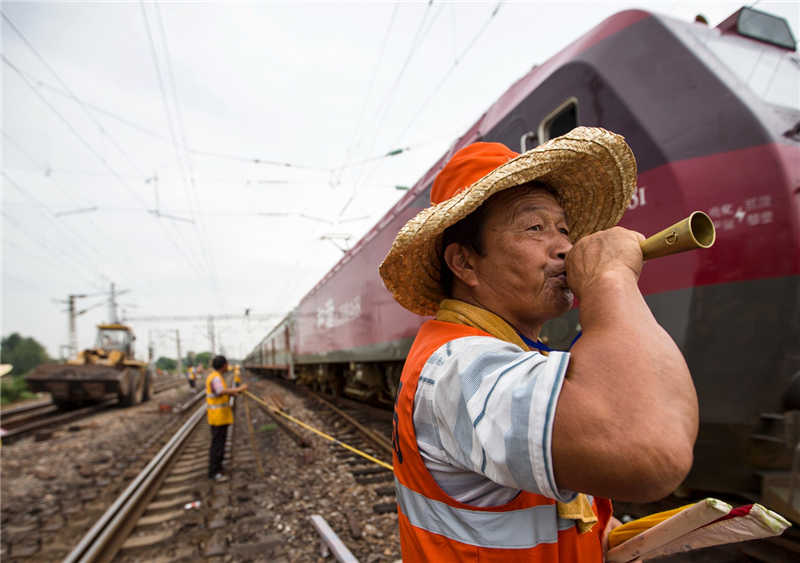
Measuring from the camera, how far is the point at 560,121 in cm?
345

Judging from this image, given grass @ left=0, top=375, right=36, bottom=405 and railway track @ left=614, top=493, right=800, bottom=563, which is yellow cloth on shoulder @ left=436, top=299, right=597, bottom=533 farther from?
grass @ left=0, top=375, right=36, bottom=405

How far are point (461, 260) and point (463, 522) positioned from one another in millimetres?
642

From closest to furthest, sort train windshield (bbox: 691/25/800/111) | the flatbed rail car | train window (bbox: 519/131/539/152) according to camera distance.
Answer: the flatbed rail car → train windshield (bbox: 691/25/800/111) → train window (bbox: 519/131/539/152)

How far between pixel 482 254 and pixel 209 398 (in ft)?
20.8

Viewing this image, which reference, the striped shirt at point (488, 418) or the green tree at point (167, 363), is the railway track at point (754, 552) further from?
the green tree at point (167, 363)

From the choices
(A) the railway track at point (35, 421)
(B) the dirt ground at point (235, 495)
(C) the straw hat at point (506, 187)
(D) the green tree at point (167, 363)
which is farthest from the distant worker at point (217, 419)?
(D) the green tree at point (167, 363)

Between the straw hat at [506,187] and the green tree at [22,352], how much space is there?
230 feet

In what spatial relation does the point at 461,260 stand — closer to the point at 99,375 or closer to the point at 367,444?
the point at 367,444

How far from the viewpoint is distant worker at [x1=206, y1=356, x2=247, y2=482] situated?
5.71m

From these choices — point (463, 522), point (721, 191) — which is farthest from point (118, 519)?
point (721, 191)

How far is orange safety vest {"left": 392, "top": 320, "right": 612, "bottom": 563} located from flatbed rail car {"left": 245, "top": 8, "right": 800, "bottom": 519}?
197 centimetres

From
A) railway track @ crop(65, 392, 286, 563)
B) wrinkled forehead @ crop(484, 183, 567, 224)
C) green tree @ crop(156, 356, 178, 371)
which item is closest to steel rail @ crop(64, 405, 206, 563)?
railway track @ crop(65, 392, 286, 563)

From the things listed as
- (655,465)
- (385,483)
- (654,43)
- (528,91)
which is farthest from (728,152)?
(385,483)

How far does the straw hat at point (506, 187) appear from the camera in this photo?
1051mm
